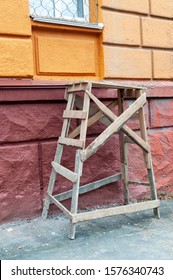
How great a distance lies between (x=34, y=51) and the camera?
3.75 meters

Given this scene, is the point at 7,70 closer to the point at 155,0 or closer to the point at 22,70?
the point at 22,70

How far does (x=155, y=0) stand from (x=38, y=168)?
2.44 meters

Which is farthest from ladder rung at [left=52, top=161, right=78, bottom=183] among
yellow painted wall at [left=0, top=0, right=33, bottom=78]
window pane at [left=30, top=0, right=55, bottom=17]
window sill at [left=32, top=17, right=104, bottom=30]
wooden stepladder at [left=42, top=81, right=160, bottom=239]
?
window pane at [left=30, top=0, right=55, bottom=17]

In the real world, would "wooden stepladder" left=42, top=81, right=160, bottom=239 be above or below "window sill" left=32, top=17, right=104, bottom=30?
below

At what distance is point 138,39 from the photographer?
4.39 meters

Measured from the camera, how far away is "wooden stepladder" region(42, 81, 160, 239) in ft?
10.3

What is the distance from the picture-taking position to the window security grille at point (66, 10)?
3.89m

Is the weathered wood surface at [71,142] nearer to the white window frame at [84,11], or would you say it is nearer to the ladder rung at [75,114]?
the ladder rung at [75,114]

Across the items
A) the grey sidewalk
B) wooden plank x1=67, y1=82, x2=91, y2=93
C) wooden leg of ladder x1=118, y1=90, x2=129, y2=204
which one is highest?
wooden plank x1=67, y1=82, x2=91, y2=93

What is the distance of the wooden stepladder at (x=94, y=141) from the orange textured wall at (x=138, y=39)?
23.2 inches

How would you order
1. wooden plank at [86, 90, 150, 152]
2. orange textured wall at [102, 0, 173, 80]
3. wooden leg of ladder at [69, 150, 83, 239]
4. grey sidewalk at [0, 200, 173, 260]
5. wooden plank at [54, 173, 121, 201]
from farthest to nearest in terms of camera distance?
1. orange textured wall at [102, 0, 173, 80]
2. wooden plank at [54, 173, 121, 201]
3. wooden plank at [86, 90, 150, 152]
4. wooden leg of ladder at [69, 150, 83, 239]
5. grey sidewalk at [0, 200, 173, 260]

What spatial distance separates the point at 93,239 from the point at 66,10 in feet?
7.90

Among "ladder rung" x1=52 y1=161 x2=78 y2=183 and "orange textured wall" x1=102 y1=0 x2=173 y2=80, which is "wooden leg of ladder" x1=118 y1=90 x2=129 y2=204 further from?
"ladder rung" x1=52 y1=161 x2=78 y2=183

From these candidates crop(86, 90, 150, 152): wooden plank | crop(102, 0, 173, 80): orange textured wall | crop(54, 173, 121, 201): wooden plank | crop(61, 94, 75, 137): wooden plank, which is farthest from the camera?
crop(102, 0, 173, 80): orange textured wall
